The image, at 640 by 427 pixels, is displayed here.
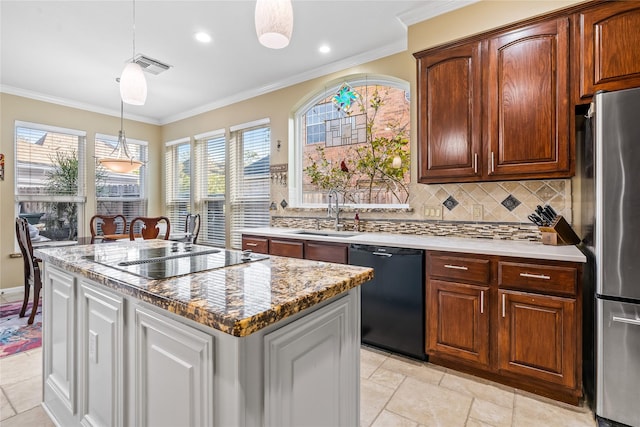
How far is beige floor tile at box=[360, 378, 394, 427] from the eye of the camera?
1.89 meters

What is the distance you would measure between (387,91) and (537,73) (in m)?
1.49

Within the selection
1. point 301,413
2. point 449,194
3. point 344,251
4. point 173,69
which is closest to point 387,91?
point 449,194

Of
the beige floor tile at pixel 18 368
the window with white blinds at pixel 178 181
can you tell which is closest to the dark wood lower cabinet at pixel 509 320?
the beige floor tile at pixel 18 368

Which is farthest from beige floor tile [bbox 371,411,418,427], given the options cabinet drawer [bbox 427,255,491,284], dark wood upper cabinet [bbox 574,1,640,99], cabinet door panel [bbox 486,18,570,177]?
dark wood upper cabinet [bbox 574,1,640,99]

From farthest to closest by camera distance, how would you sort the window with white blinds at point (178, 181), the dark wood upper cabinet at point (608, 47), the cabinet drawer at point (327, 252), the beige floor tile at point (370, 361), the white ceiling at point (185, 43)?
the window with white blinds at point (178, 181)
the cabinet drawer at point (327, 252)
the white ceiling at point (185, 43)
the beige floor tile at point (370, 361)
the dark wood upper cabinet at point (608, 47)

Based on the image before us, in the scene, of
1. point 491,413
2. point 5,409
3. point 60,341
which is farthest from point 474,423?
point 5,409

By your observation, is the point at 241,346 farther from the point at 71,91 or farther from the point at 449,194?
the point at 71,91

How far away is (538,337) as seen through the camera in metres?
2.00

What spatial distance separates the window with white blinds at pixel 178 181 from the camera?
5.64 m

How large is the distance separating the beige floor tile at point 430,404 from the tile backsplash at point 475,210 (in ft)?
4.24

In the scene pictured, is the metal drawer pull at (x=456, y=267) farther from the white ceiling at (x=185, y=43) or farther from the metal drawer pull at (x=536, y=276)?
the white ceiling at (x=185, y=43)

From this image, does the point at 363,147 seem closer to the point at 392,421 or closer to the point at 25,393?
the point at 392,421

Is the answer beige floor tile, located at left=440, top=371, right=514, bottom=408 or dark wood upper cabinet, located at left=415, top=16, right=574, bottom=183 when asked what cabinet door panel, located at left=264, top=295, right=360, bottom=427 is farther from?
dark wood upper cabinet, located at left=415, top=16, right=574, bottom=183

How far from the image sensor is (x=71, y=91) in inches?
177
